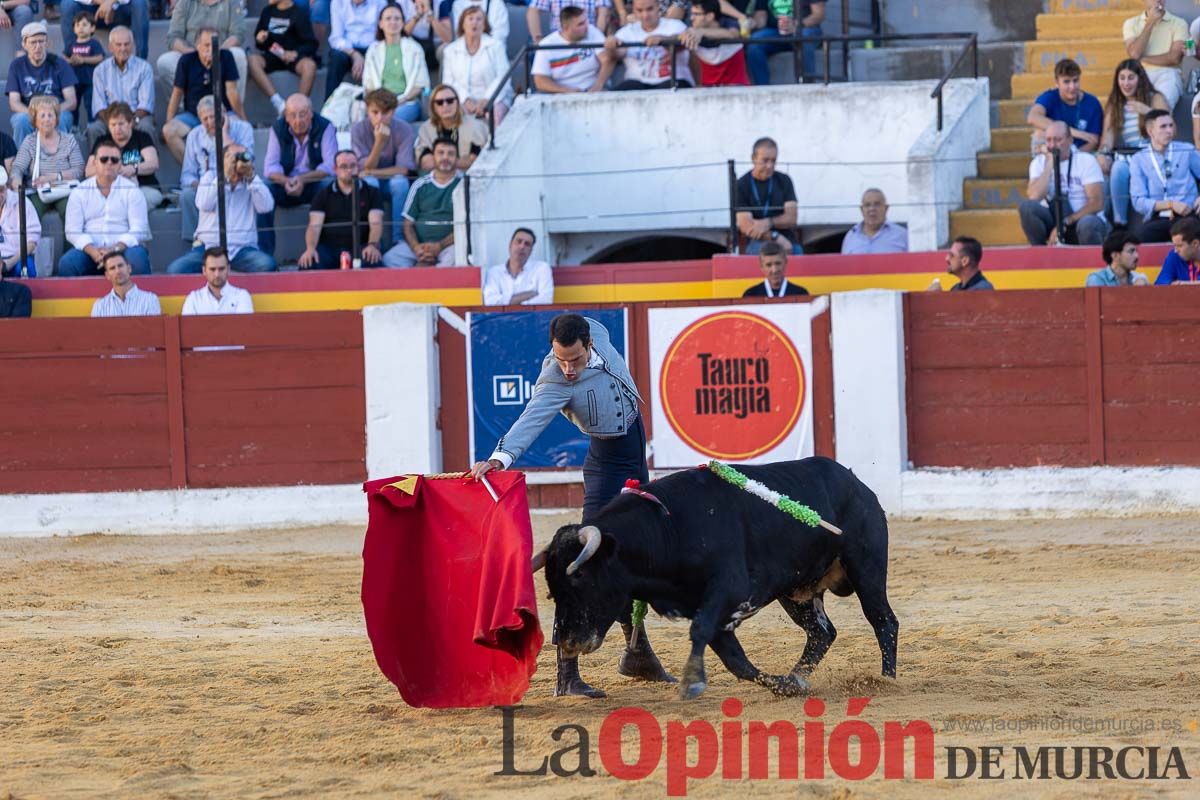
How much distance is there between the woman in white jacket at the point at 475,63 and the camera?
13.0 metres

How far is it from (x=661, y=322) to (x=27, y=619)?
4.31 metres

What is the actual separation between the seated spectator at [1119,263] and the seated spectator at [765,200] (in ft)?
6.67

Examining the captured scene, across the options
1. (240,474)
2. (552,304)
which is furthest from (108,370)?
(552,304)

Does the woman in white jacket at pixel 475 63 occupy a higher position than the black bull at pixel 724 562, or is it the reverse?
the woman in white jacket at pixel 475 63

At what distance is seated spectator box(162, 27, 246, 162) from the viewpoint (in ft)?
42.4

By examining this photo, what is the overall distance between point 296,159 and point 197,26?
194 centimetres

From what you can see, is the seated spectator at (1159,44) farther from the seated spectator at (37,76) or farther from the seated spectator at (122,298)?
the seated spectator at (37,76)

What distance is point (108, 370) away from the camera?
1107cm

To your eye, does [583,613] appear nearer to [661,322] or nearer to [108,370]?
[661,322]

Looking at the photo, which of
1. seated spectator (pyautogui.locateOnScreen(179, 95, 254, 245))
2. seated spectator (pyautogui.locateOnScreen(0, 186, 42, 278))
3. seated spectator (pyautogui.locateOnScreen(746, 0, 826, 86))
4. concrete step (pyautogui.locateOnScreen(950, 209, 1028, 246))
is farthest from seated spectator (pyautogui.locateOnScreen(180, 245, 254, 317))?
concrete step (pyautogui.locateOnScreen(950, 209, 1028, 246))

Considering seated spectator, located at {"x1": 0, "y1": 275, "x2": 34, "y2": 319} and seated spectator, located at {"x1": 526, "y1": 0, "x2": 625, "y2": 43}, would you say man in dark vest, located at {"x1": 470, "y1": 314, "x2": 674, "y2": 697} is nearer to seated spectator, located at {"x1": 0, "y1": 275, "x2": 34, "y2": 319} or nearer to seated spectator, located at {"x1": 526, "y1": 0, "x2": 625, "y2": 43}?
seated spectator, located at {"x1": 0, "y1": 275, "x2": 34, "y2": 319}

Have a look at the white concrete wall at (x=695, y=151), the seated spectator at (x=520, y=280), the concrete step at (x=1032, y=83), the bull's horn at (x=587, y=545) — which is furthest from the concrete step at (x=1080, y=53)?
the bull's horn at (x=587, y=545)

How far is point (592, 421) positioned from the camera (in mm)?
6066

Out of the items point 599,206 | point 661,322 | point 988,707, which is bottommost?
point 988,707
